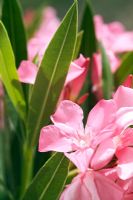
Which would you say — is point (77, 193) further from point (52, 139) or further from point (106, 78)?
point (106, 78)

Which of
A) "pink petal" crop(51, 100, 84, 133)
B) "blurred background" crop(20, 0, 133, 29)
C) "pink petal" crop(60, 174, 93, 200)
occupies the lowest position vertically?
"blurred background" crop(20, 0, 133, 29)

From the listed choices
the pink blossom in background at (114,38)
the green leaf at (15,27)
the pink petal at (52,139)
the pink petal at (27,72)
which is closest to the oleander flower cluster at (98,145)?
the pink petal at (52,139)

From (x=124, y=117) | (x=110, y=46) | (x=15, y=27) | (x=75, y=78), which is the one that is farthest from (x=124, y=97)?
(x=110, y=46)

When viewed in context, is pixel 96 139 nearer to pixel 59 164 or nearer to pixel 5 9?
pixel 59 164

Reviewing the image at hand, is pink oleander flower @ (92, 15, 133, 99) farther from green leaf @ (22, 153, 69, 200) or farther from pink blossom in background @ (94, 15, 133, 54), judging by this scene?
green leaf @ (22, 153, 69, 200)

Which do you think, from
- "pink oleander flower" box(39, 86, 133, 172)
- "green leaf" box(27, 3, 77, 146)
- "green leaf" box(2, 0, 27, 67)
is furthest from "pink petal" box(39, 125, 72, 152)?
"green leaf" box(2, 0, 27, 67)

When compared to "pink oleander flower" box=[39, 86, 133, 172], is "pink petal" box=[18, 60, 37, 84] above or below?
above

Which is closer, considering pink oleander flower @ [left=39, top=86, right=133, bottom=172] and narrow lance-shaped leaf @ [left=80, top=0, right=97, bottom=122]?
pink oleander flower @ [left=39, top=86, right=133, bottom=172]

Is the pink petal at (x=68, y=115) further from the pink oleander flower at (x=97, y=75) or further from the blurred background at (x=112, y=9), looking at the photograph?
the blurred background at (x=112, y=9)
